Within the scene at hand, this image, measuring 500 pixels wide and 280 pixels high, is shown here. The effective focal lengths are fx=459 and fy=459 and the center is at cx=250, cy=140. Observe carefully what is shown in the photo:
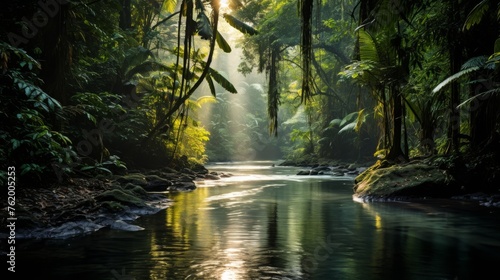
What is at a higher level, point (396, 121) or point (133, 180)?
point (396, 121)

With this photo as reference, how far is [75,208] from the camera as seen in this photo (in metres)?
7.14

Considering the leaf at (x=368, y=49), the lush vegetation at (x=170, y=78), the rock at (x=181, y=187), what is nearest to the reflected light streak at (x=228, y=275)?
the lush vegetation at (x=170, y=78)

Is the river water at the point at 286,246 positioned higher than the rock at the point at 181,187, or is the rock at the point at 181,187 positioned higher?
Answer: the rock at the point at 181,187

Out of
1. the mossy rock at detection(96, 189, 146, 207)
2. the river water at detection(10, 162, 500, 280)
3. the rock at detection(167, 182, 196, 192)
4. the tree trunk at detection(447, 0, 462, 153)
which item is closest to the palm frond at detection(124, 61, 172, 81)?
the rock at detection(167, 182, 196, 192)

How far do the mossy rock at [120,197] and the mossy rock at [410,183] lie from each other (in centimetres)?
542

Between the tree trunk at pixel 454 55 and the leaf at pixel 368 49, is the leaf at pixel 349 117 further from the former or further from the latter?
the tree trunk at pixel 454 55

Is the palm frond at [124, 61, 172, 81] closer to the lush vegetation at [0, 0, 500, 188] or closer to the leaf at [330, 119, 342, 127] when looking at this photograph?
the lush vegetation at [0, 0, 500, 188]

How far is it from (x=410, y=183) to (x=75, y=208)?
7.34 meters

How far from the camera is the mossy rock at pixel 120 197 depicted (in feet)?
26.5

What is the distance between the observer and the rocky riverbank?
20.2 feet

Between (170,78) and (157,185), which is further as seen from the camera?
(170,78)

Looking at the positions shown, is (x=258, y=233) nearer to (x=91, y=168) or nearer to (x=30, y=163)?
(x=30, y=163)

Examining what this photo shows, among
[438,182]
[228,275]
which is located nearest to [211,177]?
[438,182]

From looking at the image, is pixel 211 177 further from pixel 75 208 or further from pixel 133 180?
pixel 75 208
